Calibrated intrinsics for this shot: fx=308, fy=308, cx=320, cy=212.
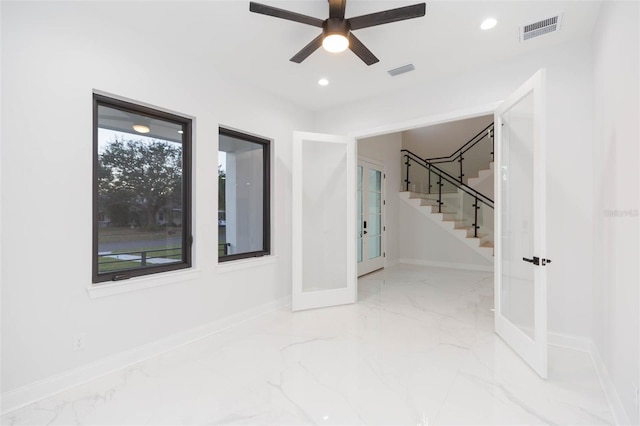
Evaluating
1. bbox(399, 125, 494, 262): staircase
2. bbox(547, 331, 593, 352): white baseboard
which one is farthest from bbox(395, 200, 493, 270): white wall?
bbox(547, 331, 593, 352): white baseboard

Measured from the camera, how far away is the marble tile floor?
6.50ft

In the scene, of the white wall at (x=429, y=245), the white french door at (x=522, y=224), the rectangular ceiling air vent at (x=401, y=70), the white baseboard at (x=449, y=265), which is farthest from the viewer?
the white wall at (x=429, y=245)

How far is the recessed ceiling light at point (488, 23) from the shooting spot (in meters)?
2.63

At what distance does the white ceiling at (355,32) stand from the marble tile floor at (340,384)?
293 cm

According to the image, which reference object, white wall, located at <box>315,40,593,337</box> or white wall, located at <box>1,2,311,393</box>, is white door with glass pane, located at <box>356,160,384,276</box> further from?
white wall, located at <box>1,2,311,393</box>

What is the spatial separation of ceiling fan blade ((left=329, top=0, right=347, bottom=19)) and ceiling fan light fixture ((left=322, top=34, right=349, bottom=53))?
13 cm

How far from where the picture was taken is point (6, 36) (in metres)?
2.08

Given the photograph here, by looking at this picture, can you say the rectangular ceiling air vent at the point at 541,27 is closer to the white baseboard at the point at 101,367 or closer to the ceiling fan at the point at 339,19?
the ceiling fan at the point at 339,19

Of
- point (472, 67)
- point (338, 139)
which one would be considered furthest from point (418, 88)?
point (338, 139)

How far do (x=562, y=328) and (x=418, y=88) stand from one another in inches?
120

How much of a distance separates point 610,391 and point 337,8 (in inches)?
129

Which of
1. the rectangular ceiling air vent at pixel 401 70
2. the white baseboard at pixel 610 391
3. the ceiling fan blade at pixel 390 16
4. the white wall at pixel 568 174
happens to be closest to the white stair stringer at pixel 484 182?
the white wall at pixel 568 174

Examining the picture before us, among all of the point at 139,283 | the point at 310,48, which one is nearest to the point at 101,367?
the point at 139,283

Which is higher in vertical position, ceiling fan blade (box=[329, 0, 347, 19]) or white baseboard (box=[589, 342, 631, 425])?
ceiling fan blade (box=[329, 0, 347, 19])
